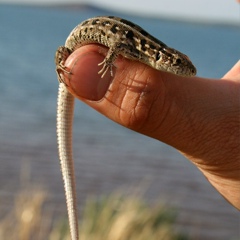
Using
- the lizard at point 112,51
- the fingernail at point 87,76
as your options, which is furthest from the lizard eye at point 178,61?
the fingernail at point 87,76

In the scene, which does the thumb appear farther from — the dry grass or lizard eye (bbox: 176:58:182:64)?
the dry grass

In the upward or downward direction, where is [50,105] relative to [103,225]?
downward

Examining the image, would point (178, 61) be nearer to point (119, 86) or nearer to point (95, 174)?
point (119, 86)

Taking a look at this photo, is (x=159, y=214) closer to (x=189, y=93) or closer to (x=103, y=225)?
(x=103, y=225)

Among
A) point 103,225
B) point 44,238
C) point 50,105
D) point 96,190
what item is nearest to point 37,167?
point 96,190

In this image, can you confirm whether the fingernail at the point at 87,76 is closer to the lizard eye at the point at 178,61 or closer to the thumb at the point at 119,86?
the thumb at the point at 119,86

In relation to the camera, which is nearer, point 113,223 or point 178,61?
point 178,61

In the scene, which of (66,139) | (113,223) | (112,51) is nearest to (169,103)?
(112,51)
